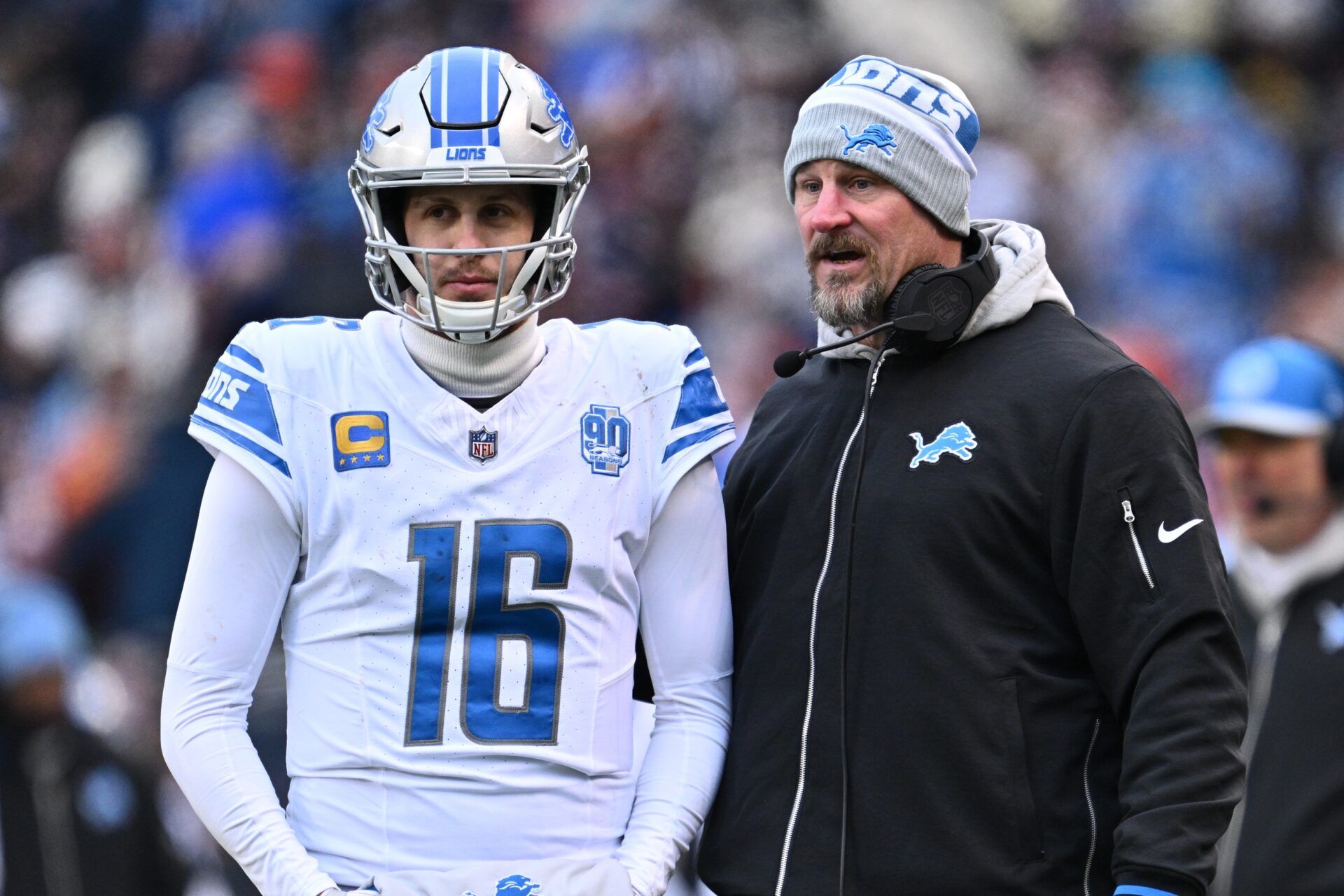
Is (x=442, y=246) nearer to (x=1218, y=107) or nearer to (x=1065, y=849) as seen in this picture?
(x=1065, y=849)

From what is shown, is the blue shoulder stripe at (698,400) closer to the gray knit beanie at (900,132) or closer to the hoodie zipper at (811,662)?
the hoodie zipper at (811,662)

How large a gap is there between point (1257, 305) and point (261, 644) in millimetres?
4769

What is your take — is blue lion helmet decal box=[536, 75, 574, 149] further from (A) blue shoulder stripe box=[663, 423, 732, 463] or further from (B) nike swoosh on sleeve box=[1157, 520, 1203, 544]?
(B) nike swoosh on sleeve box=[1157, 520, 1203, 544]

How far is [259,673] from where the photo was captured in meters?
2.66

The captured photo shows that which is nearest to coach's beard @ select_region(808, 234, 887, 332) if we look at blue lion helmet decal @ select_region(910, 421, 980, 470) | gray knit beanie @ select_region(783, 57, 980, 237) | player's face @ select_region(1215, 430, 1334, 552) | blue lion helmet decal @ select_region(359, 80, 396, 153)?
gray knit beanie @ select_region(783, 57, 980, 237)

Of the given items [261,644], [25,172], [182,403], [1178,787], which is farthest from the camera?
[25,172]

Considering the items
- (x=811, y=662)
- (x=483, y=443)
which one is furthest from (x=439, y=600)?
(x=811, y=662)

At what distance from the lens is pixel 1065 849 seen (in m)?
2.58

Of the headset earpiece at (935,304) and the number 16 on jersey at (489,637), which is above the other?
the headset earpiece at (935,304)

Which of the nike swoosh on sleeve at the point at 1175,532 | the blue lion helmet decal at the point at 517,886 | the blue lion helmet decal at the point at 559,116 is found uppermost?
the blue lion helmet decal at the point at 559,116

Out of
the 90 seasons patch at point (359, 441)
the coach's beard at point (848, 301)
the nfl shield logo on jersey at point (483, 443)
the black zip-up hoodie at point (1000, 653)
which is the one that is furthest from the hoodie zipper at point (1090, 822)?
→ the 90 seasons patch at point (359, 441)

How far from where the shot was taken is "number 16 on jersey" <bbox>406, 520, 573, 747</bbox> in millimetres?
2576

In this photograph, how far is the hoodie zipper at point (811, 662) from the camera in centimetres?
269

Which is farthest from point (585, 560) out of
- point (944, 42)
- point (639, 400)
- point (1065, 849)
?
point (944, 42)
